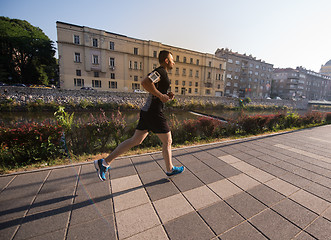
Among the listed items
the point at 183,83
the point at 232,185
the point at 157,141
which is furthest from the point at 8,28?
the point at 232,185

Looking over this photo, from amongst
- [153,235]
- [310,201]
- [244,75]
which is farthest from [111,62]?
[244,75]

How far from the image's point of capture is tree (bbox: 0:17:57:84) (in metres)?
33.6

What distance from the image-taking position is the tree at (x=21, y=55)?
1323 inches

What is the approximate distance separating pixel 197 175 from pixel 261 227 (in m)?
1.26

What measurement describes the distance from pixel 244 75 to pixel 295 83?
32.3 metres

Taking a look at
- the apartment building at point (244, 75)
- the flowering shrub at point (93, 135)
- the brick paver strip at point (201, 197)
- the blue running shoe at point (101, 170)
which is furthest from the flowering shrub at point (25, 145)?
the apartment building at point (244, 75)

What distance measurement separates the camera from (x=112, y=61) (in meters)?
36.8

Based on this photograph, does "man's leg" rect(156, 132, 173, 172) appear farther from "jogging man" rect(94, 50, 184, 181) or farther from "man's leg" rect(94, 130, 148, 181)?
"man's leg" rect(94, 130, 148, 181)

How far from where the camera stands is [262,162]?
12.0 ft

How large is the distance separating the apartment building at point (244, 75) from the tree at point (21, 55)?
53243 millimetres

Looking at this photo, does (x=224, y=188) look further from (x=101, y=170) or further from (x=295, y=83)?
(x=295, y=83)

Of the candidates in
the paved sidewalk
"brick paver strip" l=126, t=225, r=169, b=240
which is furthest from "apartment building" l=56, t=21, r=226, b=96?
"brick paver strip" l=126, t=225, r=169, b=240

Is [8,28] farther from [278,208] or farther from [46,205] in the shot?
[278,208]

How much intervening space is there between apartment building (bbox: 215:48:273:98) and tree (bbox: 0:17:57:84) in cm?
5324
